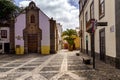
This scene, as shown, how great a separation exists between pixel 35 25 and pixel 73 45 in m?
20.9

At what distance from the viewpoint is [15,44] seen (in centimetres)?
3769

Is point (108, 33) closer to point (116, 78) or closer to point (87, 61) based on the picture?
point (87, 61)

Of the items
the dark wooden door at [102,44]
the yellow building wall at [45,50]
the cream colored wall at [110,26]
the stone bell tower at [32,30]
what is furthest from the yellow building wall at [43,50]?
the cream colored wall at [110,26]

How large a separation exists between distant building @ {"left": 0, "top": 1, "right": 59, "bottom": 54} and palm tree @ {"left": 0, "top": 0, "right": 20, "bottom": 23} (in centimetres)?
119

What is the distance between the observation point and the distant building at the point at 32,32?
37469 millimetres

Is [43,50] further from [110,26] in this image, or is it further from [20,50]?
[110,26]

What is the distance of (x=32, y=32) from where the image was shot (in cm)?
3784

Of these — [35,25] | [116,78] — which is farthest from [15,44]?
[116,78]

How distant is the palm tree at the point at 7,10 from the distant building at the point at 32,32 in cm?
119

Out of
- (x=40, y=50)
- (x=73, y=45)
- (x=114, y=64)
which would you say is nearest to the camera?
(x=114, y=64)

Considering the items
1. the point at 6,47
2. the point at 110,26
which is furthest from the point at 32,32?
Result: the point at 110,26

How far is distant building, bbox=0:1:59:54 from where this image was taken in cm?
3747

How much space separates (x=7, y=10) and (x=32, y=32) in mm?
5136

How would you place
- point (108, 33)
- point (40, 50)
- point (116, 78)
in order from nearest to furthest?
point (116, 78), point (108, 33), point (40, 50)
